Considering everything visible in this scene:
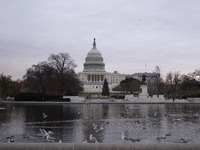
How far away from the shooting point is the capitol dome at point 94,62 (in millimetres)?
151875

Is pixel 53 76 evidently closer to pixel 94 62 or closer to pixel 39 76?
pixel 39 76

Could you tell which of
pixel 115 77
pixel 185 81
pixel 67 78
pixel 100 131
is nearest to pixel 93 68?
pixel 115 77

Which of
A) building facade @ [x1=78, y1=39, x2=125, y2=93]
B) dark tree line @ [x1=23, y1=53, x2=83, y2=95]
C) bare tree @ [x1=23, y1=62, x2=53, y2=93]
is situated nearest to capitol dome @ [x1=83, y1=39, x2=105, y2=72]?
A: building facade @ [x1=78, y1=39, x2=125, y2=93]

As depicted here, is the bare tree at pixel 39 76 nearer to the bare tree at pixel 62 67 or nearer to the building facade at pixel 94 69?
the bare tree at pixel 62 67

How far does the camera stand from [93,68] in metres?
154

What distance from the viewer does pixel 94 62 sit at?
150250 mm

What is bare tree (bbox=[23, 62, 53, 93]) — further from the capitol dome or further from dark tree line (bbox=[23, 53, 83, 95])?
the capitol dome

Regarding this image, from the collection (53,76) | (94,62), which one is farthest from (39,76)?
(94,62)

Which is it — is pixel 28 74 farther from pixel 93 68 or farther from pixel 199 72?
pixel 93 68

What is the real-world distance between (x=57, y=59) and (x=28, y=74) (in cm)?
769

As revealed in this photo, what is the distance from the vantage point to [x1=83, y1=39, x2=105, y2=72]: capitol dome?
151875 millimetres

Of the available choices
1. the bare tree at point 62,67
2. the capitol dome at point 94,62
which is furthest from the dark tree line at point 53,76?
the capitol dome at point 94,62

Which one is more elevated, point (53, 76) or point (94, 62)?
point (94, 62)

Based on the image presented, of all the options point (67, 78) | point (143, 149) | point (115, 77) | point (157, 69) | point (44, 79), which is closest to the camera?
point (143, 149)
